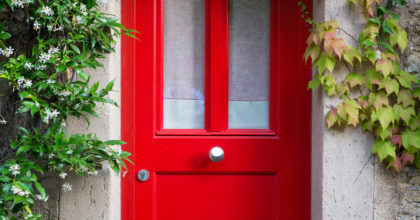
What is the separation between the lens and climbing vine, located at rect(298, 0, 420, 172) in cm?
197

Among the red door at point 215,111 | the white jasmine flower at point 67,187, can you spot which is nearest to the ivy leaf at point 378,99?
the red door at point 215,111

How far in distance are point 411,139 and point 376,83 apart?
1.06ft

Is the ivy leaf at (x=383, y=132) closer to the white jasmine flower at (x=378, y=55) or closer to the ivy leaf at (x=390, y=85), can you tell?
the ivy leaf at (x=390, y=85)

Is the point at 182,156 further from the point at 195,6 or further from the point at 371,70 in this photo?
the point at 371,70

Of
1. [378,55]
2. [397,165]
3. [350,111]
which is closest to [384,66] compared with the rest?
[378,55]

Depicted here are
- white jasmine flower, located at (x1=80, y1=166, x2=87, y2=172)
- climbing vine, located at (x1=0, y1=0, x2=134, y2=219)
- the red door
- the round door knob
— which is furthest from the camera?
the red door

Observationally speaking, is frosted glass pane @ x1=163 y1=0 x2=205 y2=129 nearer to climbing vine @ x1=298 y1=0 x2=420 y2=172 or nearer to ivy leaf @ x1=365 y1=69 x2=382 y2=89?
climbing vine @ x1=298 y1=0 x2=420 y2=172

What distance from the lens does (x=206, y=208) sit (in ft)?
7.34

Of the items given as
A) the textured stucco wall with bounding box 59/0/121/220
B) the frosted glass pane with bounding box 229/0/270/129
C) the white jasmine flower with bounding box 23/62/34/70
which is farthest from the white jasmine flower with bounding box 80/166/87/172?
the frosted glass pane with bounding box 229/0/270/129

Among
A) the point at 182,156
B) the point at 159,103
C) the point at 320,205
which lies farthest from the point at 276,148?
the point at 159,103

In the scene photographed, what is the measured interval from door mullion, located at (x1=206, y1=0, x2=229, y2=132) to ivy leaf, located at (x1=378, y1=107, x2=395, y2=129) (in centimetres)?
80

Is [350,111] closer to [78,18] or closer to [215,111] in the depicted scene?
[215,111]

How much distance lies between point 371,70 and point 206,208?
3.78 feet

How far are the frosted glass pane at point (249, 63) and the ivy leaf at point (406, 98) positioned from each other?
2.26ft
